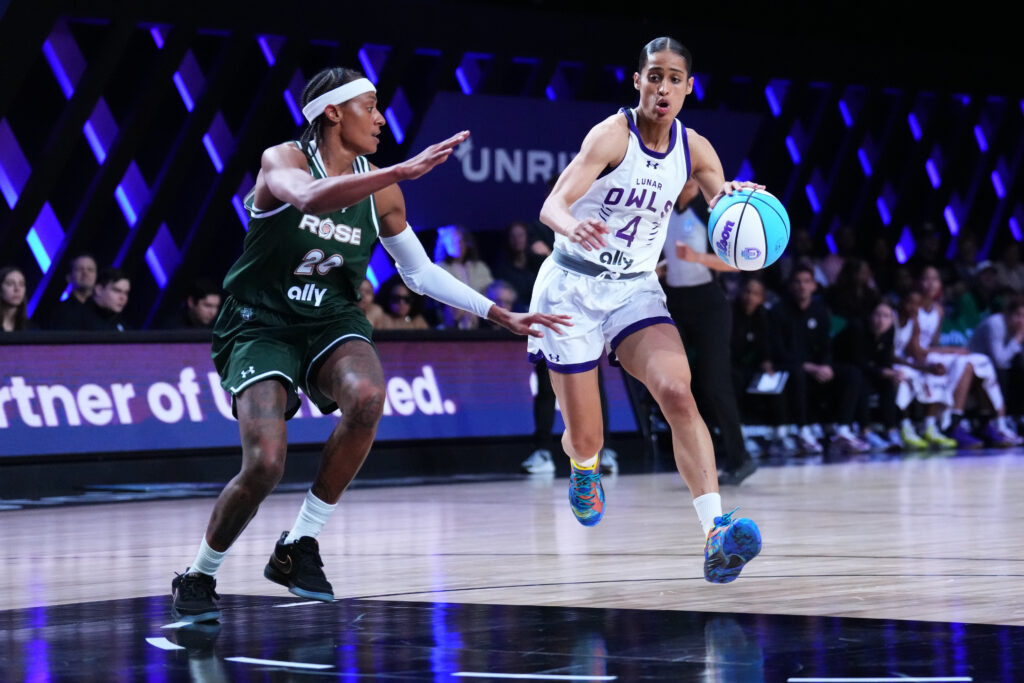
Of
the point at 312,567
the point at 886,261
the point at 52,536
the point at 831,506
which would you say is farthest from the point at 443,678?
the point at 886,261

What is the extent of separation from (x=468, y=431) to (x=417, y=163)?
23.6 feet

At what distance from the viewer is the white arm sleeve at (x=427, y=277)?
5.16m

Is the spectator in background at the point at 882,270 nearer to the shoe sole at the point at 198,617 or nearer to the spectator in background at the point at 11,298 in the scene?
the spectator in background at the point at 11,298

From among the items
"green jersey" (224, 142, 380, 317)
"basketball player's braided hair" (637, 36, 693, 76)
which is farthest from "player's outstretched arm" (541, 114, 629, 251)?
"green jersey" (224, 142, 380, 317)

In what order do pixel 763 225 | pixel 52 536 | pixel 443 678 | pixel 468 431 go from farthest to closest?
pixel 468 431 < pixel 52 536 < pixel 763 225 < pixel 443 678

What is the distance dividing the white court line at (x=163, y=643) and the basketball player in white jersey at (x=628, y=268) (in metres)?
1.83

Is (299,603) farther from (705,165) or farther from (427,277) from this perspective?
(705,165)

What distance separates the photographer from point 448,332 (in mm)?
11484

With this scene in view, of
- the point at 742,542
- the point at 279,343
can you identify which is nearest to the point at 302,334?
the point at 279,343

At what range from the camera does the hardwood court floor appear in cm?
518

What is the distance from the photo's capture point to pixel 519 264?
39.9 feet

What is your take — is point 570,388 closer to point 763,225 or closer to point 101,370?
point 763,225

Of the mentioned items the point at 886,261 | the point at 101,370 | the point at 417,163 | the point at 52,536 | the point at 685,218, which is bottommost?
the point at 52,536

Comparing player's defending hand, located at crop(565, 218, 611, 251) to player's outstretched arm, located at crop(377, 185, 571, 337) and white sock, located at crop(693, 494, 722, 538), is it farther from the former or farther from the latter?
white sock, located at crop(693, 494, 722, 538)
